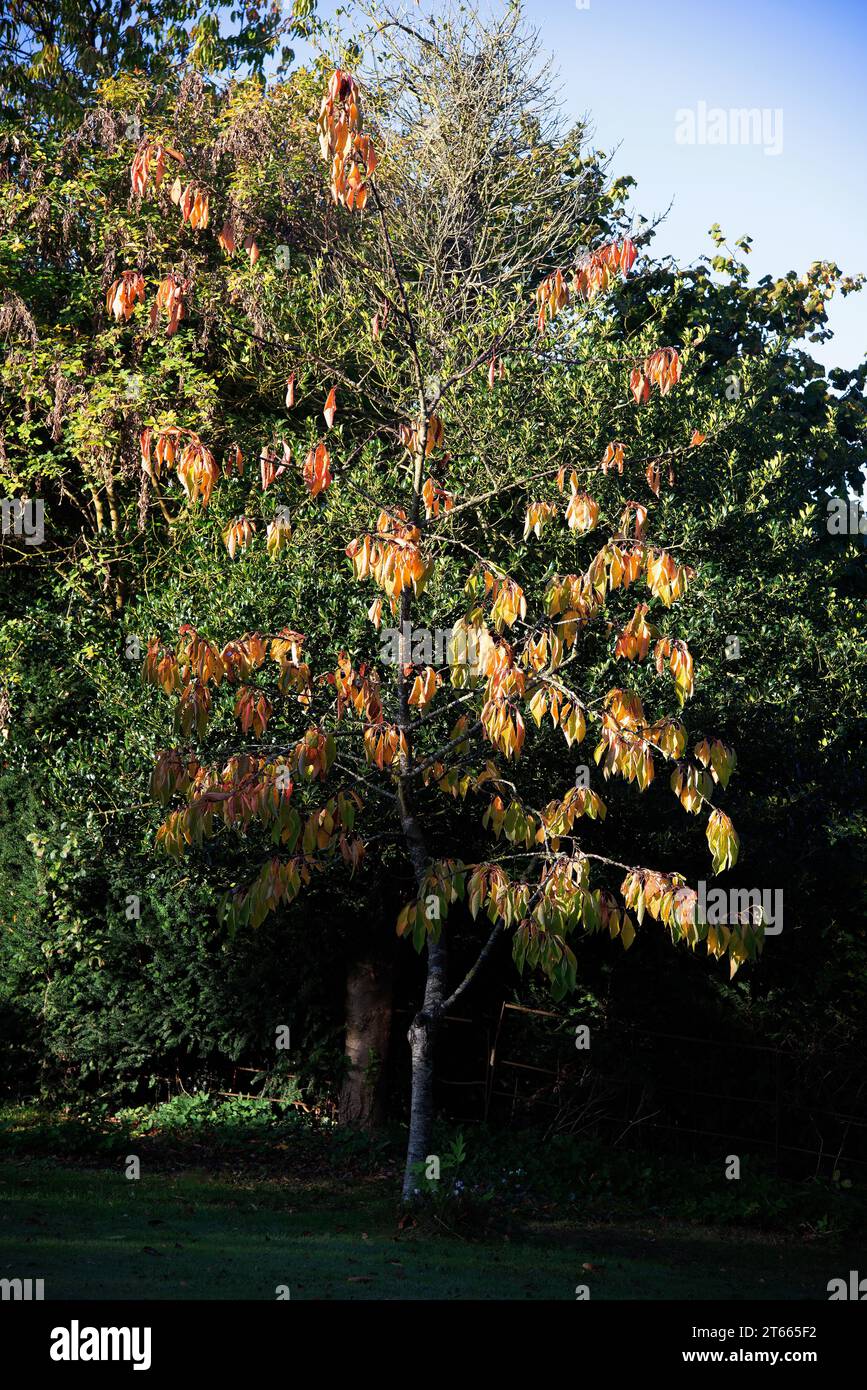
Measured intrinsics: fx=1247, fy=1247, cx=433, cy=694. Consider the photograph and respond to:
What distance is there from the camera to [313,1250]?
7645mm

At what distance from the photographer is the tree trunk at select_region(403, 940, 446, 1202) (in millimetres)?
8750

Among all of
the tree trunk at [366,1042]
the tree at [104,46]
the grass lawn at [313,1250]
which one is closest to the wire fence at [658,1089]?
the tree trunk at [366,1042]

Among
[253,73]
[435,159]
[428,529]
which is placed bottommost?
[428,529]

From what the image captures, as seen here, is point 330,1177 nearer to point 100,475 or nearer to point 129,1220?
point 129,1220

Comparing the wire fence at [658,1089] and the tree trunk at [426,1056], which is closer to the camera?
the tree trunk at [426,1056]

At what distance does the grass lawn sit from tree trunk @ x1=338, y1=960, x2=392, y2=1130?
1218 millimetres

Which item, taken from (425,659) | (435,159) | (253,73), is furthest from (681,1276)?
(253,73)

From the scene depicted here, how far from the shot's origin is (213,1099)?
12172 mm

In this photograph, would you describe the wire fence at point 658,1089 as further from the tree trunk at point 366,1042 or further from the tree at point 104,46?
the tree at point 104,46

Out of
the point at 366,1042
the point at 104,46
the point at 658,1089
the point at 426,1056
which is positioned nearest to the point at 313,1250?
the point at 426,1056

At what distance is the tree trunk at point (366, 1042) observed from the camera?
11656mm

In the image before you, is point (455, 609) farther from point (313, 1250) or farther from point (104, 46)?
point (104, 46)

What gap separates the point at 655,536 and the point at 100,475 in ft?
18.2

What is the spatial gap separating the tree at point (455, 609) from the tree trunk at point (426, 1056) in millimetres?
19
